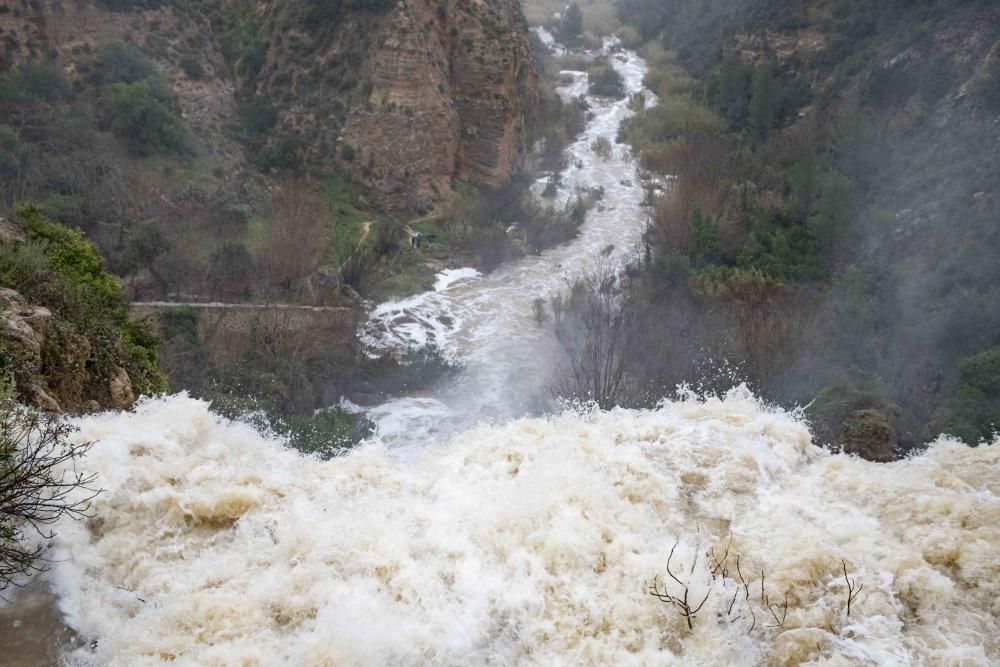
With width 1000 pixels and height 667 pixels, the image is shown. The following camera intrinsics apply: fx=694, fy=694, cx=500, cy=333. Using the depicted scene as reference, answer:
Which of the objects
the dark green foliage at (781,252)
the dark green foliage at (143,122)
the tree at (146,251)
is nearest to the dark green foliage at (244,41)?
the dark green foliage at (143,122)

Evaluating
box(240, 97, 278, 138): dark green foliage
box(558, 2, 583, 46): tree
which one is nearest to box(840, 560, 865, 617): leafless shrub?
box(240, 97, 278, 138): dark green foliage

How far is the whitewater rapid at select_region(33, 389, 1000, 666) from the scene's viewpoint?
5.59 meters

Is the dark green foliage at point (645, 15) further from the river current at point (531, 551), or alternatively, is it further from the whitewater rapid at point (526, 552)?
the whitewater rapid at point (526, 552)

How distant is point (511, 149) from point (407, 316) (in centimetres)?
1204

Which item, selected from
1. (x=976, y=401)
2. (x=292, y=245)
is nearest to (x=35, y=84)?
(x=292, y=245)

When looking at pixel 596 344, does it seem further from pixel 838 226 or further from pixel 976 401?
pixel 838 226

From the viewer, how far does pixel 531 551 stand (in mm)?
6586

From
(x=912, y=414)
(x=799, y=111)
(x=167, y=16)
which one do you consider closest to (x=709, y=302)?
(x=912, y=414)

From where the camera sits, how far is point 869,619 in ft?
18.9

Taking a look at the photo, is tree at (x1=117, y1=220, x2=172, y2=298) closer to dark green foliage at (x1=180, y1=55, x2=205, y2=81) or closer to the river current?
the river current

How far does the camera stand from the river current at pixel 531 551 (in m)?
5.58

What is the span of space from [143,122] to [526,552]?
69.2 feet

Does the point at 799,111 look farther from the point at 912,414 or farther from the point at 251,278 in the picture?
the point at 251,278

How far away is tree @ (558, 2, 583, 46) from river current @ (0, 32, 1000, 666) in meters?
47.1
